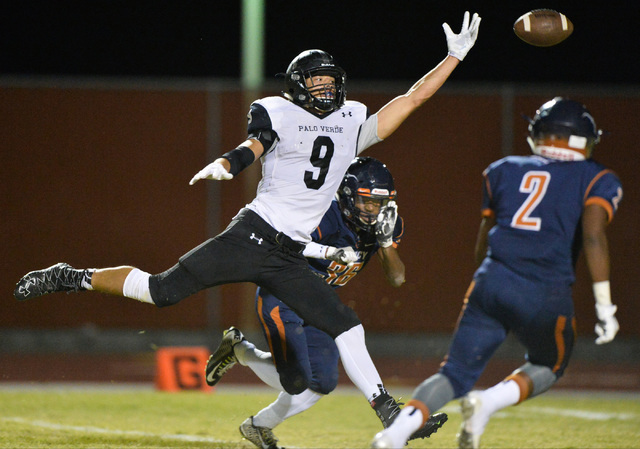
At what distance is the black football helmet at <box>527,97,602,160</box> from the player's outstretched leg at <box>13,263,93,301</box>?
7.73 ft

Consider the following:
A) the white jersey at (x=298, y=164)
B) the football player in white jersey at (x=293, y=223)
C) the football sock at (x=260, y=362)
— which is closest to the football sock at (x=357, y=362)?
the football player in white jersey at (x=293, y=223)

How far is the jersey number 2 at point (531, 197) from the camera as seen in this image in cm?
394

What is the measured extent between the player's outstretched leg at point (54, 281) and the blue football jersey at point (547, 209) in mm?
2127

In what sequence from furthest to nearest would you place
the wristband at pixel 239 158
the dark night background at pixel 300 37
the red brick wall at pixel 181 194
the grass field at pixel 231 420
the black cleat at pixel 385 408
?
the dark night background at pixel 300 37, the red brick wall at pixel 181 194, the grass field at pixel 231 420, the black cleat at pixel 385 408, the wristband at pixel 239 158

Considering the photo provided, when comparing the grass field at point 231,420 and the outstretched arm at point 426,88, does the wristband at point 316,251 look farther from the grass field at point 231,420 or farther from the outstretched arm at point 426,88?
the grass field at point 231,420

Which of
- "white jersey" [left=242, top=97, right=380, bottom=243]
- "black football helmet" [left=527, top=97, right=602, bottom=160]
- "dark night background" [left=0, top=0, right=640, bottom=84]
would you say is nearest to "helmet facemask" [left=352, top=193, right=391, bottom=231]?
"white jersey" [left=242, top=97, right=380, bottom=243]

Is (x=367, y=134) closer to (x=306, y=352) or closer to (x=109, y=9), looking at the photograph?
(x=306, y=352)

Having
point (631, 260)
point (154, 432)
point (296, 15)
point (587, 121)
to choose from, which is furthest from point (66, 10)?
point (587, 121)

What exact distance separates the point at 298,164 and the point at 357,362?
103 centimetres

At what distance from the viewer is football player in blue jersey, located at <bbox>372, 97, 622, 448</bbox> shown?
3887 millimetres

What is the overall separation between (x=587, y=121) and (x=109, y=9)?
1155 centimetres

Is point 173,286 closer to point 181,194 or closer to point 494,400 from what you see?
point 494,400

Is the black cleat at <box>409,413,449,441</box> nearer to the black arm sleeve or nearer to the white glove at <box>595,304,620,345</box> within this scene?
the white glove at <box>595,304,620,345</box>

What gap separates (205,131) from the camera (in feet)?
33.6
